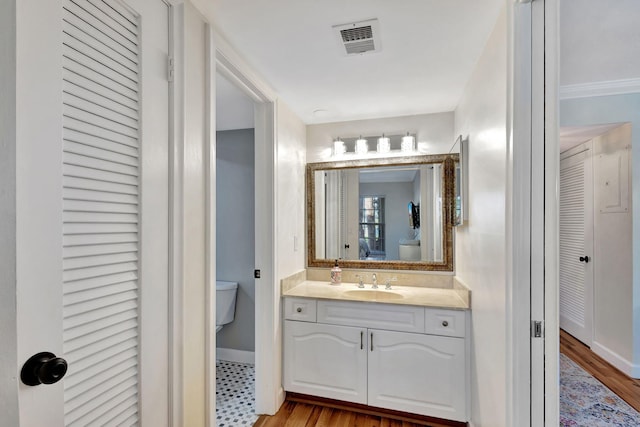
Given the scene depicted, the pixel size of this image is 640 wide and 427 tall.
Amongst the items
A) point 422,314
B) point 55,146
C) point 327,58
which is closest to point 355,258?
point 422,314

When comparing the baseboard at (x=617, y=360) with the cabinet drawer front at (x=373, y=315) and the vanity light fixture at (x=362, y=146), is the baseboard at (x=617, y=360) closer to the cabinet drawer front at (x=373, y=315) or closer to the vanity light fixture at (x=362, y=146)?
the cabinet drawer front at (x=373, y=315)

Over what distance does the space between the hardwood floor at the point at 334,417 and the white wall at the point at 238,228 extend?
910 millimetres

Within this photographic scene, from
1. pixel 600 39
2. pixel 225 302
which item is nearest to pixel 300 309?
pixel 225 302

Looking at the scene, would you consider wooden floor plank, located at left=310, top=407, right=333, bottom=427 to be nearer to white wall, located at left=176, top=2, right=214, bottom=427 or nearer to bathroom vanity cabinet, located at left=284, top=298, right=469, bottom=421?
bathroom vanity cabinet, located at left=284, top=298, right=469, bottom=421

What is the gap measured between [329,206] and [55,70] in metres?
2.13

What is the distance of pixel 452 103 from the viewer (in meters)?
2.33

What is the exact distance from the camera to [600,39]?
1.38 metres

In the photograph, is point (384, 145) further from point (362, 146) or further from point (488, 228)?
point (488, 228)

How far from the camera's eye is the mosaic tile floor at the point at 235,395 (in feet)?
6.84

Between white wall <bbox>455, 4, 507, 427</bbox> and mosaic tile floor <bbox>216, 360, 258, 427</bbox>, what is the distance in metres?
1.47

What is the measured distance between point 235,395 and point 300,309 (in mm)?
874

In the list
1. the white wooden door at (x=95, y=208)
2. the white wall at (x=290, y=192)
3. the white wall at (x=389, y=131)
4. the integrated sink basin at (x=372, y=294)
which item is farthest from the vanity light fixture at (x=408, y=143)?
the white wooden door at (x=95, y=208)

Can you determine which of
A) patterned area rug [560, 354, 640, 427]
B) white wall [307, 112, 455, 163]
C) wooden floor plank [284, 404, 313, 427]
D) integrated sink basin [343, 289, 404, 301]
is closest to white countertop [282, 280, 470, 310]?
integrated sink basin [343, 289, 404, 301]

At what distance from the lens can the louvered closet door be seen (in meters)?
0.84
